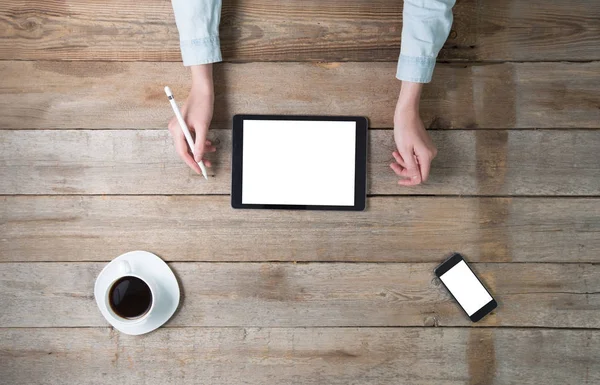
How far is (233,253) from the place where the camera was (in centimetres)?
92

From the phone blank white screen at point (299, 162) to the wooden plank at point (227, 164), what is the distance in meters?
0.04

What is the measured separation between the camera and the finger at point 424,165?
86 centimetres

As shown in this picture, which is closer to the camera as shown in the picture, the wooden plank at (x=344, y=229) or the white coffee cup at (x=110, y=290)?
the white coffee cup at (x=110, y=290)

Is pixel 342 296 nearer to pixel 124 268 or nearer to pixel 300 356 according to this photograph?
pixel 300 356

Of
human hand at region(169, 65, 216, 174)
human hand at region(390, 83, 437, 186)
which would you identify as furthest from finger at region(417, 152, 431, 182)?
human hand at region(169, 65, 216, 174)

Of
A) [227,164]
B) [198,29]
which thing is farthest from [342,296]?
[198,29]

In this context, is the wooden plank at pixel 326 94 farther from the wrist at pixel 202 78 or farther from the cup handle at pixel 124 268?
the cup handle at pixel 124 268

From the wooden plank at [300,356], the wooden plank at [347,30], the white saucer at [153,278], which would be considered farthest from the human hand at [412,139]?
the white saucer at [153,278]

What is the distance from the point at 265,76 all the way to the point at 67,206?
0.45 meters

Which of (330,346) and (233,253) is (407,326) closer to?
(330,346)

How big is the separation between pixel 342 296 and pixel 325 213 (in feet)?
0.53

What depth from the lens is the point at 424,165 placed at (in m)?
0.86

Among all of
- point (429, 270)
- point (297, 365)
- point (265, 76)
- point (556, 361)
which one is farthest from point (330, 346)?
point (265, 76)

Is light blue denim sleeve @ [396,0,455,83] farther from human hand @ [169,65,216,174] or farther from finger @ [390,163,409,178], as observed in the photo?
human hand @ [169,65,216,174]
